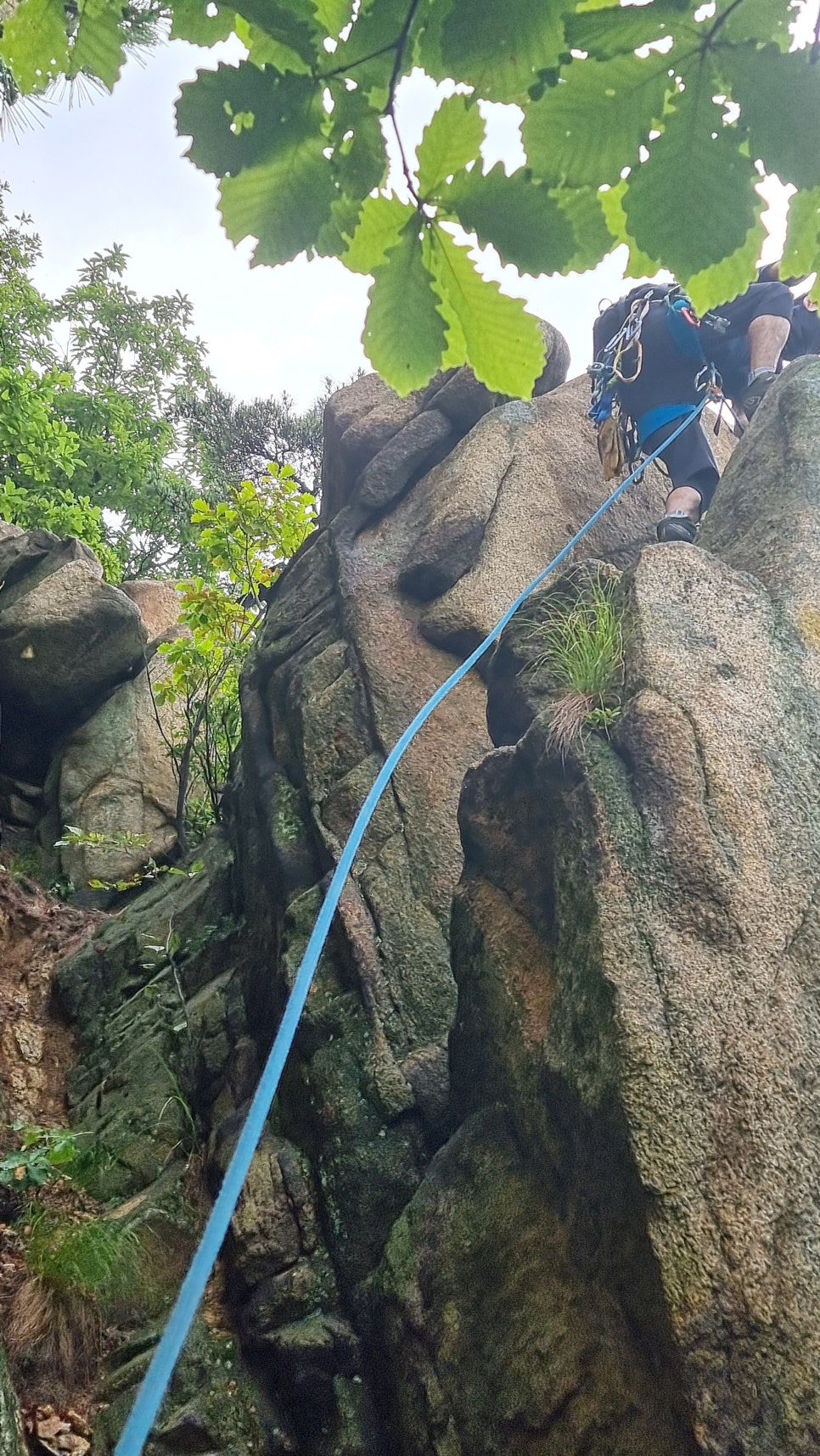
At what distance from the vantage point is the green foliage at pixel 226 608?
7.05 m

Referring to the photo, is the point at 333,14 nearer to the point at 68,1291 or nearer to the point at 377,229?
the point at 377,229

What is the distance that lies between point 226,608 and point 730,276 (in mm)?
6376

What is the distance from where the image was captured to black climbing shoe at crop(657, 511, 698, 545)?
4.77 metres

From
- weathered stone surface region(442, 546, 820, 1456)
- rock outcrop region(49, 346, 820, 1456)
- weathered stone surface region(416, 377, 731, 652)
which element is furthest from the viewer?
weathered stone surface region(416, 377, 731, 652)

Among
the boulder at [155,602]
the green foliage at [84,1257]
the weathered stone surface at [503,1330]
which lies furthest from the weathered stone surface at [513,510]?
the boulder at [155,602]

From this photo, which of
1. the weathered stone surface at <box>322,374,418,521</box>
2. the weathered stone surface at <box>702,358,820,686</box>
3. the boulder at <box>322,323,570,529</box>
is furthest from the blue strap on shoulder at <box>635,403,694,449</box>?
the weathered stone surface at <box>322,374,418,521</box>

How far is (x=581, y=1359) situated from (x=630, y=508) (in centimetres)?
488

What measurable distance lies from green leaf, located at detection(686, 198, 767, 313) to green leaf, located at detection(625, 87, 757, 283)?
13 mm

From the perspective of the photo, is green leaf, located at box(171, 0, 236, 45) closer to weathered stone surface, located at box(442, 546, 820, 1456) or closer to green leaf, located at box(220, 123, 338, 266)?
green leaf, located at box(220, 123, 338, 266)

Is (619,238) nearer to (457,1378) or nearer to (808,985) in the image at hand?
(808,985)

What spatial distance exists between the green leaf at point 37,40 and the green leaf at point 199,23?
0.41ft

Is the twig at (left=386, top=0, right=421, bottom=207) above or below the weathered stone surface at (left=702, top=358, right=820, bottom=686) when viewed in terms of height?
below

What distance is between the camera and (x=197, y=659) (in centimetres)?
711

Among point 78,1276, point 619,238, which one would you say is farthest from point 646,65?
point 78,1276
